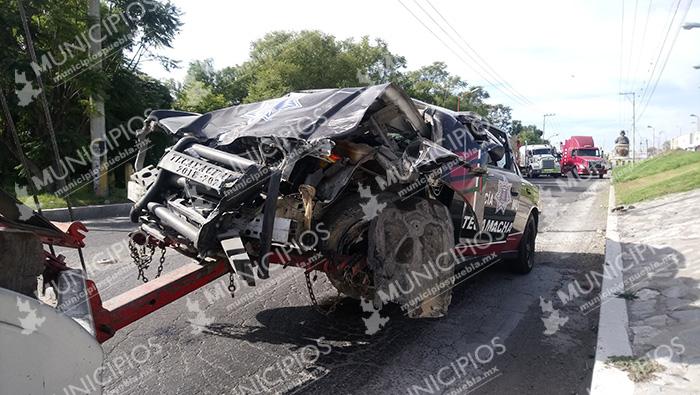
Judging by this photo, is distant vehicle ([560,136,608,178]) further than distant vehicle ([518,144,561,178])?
No

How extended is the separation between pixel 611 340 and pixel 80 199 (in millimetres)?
14689

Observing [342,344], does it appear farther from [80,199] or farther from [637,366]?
[80,199]

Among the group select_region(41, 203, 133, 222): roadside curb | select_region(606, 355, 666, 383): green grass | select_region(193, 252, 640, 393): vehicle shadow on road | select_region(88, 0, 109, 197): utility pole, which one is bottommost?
select_region(606, 355, 666, 383): green grass

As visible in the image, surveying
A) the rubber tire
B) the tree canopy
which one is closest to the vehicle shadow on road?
the rubber tire

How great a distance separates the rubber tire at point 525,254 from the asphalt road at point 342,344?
1.39 feet

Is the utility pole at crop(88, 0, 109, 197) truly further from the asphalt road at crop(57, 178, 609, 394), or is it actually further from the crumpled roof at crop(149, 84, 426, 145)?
the crumpled roof at crop(149, 84, 426, 145)

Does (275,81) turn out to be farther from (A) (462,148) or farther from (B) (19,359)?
(B) (19,359)

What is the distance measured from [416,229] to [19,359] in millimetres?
3156

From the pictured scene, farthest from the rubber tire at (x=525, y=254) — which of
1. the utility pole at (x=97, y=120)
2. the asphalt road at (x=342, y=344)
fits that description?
the utility pole at (x=97, y=120)

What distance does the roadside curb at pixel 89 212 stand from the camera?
487 inches

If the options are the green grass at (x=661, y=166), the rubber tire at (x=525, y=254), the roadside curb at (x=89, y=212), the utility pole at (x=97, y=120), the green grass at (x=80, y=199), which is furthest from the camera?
the green grass at (x=661, y=166)

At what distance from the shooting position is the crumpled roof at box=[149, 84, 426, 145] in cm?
414

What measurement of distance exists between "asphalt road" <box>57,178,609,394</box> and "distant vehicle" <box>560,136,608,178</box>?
1252 inches

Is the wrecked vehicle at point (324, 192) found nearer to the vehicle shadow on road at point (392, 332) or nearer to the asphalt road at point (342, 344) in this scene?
the vehicle shadow on road at point (392, 332)
